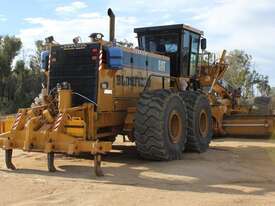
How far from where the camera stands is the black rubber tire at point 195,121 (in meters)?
13.5

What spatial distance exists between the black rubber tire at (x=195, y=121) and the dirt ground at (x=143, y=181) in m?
0.33

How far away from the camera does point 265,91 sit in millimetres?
64562

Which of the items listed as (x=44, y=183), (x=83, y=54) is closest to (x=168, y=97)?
(x=83, y=54)

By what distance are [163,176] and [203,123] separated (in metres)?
4.93

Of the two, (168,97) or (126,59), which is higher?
(126,59)

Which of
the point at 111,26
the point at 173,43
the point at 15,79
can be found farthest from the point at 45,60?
the point at 15,79

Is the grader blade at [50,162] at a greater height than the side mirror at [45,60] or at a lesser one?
lesser

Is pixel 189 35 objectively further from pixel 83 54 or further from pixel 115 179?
pixel 115 179

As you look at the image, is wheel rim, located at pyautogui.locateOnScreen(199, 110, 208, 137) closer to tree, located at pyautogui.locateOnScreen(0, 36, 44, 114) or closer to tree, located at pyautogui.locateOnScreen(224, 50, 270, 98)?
tree, located at pyautogui.locateOnScreen(0, 36, 44, 114)

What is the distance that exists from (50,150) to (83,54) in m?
2.51

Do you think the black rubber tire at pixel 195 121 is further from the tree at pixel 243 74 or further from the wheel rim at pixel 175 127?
the tree at pixel 243 74

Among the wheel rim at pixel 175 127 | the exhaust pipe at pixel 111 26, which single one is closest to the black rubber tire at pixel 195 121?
the wheel rim at pixel 175 127

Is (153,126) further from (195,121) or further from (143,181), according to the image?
(195,121)

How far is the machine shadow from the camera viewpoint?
360 inches
